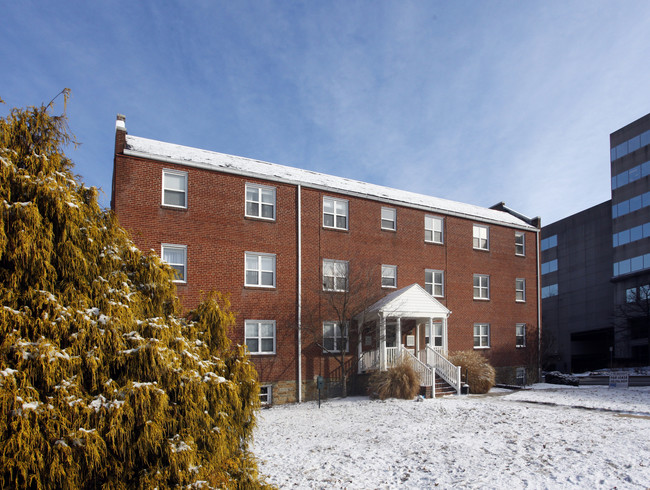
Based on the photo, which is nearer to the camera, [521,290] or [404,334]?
[404,334]

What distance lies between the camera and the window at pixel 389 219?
24469mm

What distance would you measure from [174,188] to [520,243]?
20588 mm

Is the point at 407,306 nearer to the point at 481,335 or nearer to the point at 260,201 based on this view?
the point at 481,335

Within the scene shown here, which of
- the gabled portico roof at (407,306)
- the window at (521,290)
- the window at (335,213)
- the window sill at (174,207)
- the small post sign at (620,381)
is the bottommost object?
the small post sign at (620,381)

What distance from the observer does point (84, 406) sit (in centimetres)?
537

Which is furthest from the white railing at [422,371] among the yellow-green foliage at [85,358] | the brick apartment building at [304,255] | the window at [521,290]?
the yellow-green foliage at [85,358]

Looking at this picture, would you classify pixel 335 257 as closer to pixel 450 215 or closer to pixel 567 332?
pixel 450 215

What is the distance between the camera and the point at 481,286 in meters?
27.8

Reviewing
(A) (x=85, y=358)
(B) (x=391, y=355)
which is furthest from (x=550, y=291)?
(A) (x=85, y=358)

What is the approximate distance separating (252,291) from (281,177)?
5.05m

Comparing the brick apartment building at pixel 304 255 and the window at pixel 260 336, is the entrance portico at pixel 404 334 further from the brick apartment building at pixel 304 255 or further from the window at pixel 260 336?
the window at pixel 260 336

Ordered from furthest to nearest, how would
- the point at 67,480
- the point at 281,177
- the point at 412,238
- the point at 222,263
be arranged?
the point at 412,238 → the point at 281,177 → the point at 222,263 → the point at 67,480

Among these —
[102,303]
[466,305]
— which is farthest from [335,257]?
[102,303]

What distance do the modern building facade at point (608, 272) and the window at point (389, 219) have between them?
30369 mm
